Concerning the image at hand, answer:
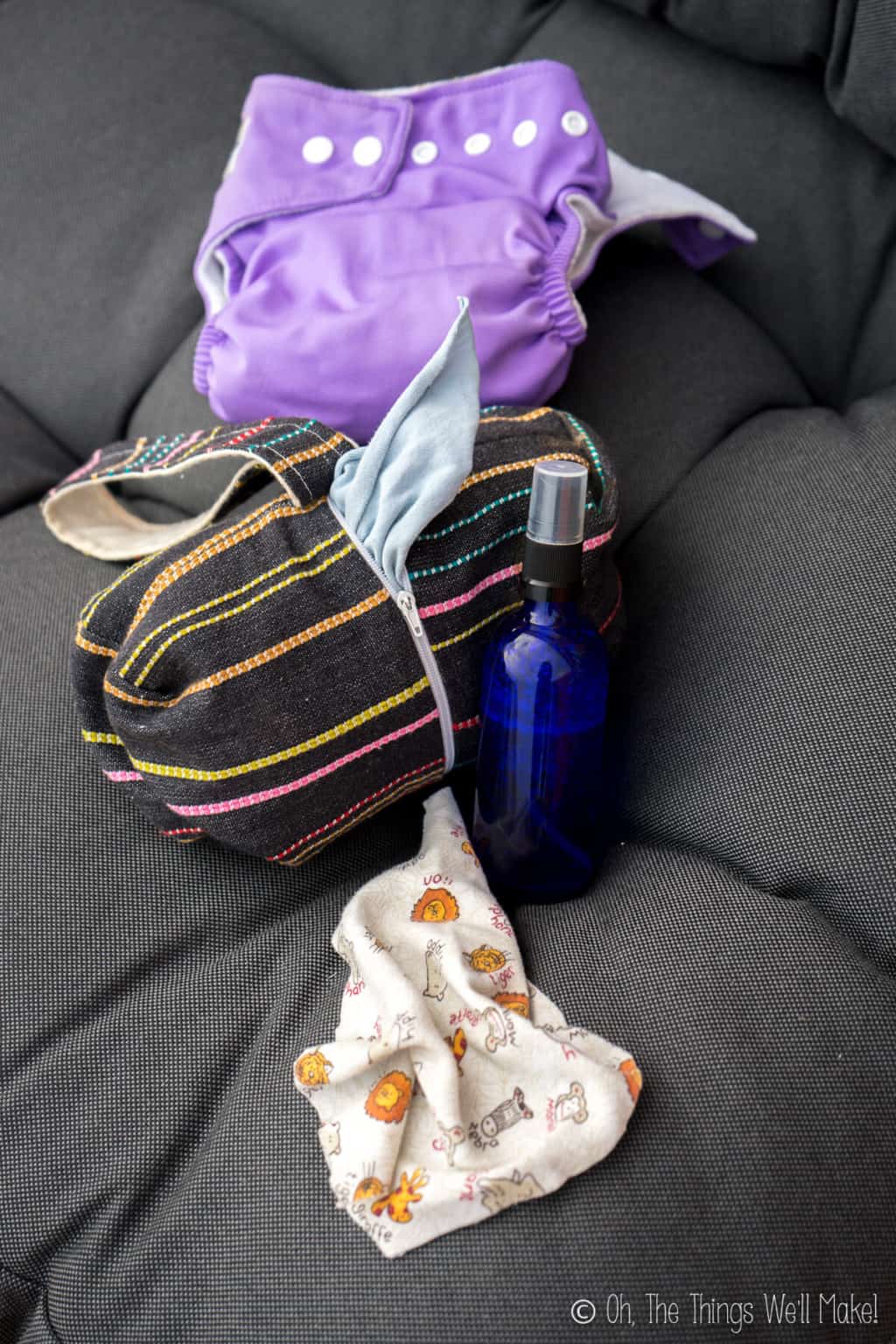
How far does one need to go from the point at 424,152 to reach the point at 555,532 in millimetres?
432

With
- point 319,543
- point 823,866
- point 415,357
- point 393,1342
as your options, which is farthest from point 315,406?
point 393,1342

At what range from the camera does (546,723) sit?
591 millimetres

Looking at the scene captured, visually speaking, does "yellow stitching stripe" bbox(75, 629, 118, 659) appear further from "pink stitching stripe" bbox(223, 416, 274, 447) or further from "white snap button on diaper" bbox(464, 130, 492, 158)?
"white snap button on diaper" bbox(464, 130, 492, 158)

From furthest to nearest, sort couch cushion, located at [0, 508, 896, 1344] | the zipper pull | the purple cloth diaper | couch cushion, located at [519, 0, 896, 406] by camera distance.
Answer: couch cushion, located at [519, 0, 896, 406], the purple cloth diaper, the zipper pull, couch cushion, located at [0, 508, 896, 1344]

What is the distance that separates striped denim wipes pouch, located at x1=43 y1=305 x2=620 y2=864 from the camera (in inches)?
21.7

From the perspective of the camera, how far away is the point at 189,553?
0.58 m

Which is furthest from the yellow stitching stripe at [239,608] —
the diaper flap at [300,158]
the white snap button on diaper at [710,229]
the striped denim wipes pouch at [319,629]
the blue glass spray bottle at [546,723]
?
the white snap button on diaper at [710,229]

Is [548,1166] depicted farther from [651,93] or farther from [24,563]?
[651,93]

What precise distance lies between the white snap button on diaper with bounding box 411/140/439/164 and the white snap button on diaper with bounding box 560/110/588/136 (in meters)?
0.10

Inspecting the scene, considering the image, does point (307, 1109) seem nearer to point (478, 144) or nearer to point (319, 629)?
point (319, 629)

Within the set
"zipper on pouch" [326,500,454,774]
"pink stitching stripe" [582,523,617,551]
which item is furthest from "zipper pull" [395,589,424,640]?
"pink stitching stripe" [582,523,617,551]

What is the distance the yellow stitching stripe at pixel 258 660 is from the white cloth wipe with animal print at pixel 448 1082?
15cm

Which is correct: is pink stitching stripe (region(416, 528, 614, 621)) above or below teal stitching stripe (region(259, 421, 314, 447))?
below

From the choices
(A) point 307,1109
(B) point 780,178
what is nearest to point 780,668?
(A) point 307,1109
